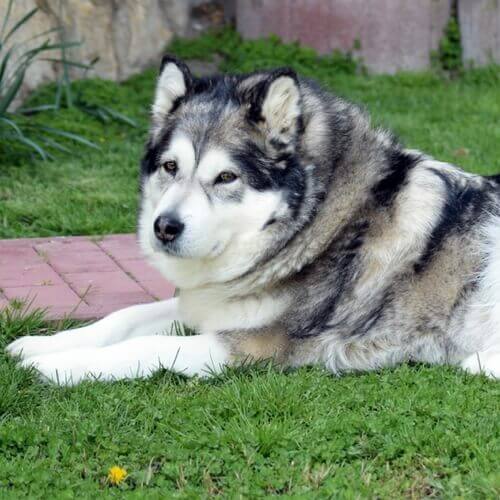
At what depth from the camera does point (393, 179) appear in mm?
4559

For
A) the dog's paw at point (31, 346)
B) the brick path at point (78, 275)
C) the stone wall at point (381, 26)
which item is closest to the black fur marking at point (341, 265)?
the dog's paw at point (31, 346)

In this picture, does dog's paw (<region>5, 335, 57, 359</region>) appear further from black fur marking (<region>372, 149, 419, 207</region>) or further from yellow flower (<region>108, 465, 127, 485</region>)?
black fur marking (<region>372, 149, 419, 207</region>)

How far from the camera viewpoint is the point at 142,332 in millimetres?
4828

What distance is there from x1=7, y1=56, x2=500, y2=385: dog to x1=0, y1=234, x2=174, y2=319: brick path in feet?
2.19

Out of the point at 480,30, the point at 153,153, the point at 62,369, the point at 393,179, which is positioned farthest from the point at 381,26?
the point at 62,369

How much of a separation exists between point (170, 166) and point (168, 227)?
33 centimetres

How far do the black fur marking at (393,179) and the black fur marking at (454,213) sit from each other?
0.14 meters

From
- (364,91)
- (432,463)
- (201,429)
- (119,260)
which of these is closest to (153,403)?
(201,429)

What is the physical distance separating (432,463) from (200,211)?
1.35 meters

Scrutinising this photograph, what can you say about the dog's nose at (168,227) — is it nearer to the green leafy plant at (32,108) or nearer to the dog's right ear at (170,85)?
the dog's right ear at (170,85)

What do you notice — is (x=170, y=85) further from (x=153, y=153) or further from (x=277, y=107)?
(x=277, y=107)

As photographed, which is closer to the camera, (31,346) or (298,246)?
(298,246)

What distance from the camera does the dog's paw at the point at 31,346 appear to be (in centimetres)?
454

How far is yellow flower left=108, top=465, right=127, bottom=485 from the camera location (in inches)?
137
